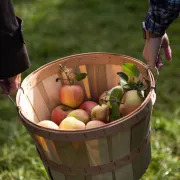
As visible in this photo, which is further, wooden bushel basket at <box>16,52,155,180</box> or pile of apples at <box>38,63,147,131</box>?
pile of apples at <box>38,63,147,131</box>

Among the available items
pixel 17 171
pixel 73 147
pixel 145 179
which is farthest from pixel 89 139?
pixel 17 171

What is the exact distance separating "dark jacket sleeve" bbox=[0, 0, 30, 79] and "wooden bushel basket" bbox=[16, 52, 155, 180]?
87 mm

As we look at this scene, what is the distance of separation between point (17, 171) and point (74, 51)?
1276 millimetres

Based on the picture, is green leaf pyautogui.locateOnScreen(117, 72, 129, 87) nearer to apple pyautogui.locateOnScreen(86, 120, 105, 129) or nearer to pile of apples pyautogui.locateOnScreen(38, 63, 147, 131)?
pile of apples pyautogui.locateOnScreen(38, 63, 147, 131)

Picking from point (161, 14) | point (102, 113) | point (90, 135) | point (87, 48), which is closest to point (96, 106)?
point (102, 113)

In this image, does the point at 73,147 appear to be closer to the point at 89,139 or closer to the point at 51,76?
the point at 89,139

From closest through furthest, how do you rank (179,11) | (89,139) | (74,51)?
(89,139)
(179,11)
(74,51)

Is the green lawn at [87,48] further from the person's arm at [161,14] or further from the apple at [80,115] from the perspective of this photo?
the person's arm at [161,14]

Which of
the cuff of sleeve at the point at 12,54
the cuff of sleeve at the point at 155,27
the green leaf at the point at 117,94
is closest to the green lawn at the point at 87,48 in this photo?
the green leaf at the point at 117,94

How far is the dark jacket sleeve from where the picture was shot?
5.36 ft

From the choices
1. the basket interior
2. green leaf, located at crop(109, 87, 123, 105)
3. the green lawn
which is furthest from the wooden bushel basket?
the green lawn

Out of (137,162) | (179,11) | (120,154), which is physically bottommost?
(137,162)

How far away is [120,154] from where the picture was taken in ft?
5.03

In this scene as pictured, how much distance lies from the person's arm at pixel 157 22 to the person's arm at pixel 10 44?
0.53 m
